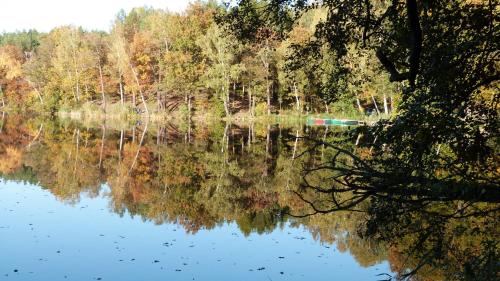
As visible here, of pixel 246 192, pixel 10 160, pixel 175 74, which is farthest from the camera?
pixel 175 74

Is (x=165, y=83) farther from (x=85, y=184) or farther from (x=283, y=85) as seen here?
(x=85, y=184)

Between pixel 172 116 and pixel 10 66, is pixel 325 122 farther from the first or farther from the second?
pixel 10 66

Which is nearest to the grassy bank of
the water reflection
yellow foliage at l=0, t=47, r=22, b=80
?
yellow foliage at l=0, t=47, r=22, b=80

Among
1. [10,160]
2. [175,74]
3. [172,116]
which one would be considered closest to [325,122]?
[175,74]

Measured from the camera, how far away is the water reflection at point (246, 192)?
7.74m

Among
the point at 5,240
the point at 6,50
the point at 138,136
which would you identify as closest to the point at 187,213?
the point at 5,240

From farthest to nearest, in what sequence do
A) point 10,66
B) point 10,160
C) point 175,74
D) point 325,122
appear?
point 10,66 < point 175,74 < point 325,122 < point 10,160

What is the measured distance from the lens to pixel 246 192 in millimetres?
21797

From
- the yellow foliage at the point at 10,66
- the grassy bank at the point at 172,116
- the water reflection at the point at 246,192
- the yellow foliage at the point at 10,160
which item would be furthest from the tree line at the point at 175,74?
the yellow foliage at the point at 10,160

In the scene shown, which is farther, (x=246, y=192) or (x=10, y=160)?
(x=10, y=160)

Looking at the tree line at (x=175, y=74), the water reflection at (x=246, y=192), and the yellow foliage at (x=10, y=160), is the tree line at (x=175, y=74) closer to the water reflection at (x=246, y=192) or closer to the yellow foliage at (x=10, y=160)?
the water reflection at (x=246, y=192)

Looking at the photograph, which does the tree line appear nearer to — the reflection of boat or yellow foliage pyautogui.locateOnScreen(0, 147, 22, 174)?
the reflection of boat

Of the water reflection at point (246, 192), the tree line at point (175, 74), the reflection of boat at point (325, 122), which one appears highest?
the tree line at point (175, 74)

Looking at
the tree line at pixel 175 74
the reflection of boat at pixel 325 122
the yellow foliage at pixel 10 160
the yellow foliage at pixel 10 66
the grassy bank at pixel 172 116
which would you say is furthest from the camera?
the yellow foliage at pixel 10 66
